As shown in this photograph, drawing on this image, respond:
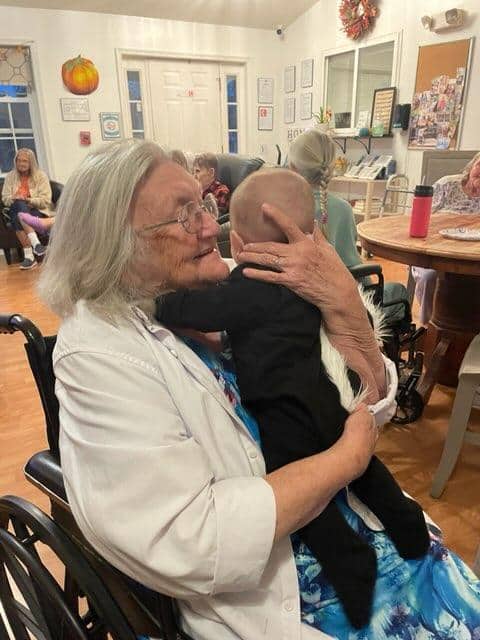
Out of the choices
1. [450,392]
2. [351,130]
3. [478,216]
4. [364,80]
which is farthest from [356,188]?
[450,392]

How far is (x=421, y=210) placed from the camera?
6.64 ft

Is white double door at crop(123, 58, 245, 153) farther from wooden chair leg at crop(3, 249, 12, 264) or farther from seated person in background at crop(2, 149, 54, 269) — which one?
wooden chair leg at crop(3, 249, 12, 264)

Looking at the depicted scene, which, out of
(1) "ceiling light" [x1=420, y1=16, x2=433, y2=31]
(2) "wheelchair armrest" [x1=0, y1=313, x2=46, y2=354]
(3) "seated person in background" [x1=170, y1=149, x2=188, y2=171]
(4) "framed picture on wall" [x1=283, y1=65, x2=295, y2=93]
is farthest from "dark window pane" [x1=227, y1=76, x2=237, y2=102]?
(2) "wheelchair armrest" [x1=0, y1=313, x2=46, y2=354]

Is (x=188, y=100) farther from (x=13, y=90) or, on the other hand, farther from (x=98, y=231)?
(x=98, y=231)

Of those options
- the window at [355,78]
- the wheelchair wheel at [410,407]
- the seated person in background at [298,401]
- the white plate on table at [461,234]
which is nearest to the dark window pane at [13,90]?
the window at [355,78]

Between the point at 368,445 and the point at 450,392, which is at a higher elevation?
the point at 368,445

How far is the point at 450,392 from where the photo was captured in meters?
2.50

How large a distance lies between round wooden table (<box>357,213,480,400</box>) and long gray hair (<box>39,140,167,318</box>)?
4.59 ft

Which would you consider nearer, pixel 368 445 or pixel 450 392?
pixel 368 445

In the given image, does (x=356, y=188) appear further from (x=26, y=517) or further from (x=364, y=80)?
(x=26, y=517)

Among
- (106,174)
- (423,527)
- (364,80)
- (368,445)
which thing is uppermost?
(364,80)

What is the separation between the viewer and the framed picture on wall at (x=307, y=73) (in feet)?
21.1

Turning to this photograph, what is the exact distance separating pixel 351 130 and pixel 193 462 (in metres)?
6.05

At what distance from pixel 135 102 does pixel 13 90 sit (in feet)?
4.90
